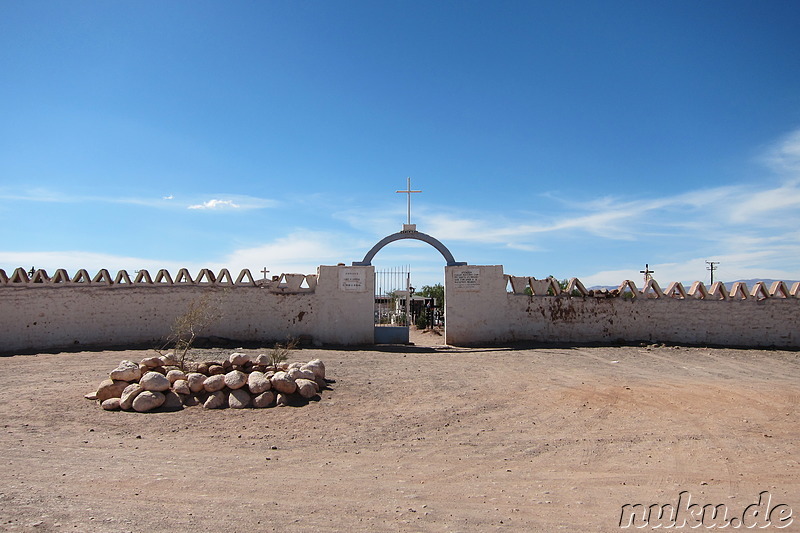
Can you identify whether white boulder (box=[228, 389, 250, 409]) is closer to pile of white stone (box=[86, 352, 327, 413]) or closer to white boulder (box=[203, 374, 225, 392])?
pile of white stone (box=[86, 352, 327, 413])

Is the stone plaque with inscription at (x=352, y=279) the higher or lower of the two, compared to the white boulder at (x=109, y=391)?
higher

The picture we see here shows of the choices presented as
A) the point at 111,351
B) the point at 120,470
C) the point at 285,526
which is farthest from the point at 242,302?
the point at 285,526

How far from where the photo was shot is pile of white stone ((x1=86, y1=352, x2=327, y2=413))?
7332mm

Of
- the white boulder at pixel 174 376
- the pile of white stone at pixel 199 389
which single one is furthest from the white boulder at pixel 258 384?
the white boulder at pixel 174 376

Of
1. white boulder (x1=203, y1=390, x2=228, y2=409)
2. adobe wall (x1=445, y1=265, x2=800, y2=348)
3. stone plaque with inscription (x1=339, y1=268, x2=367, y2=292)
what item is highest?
stone plaque with inscription (x1=339, y1=268, x2=367, y2=292)

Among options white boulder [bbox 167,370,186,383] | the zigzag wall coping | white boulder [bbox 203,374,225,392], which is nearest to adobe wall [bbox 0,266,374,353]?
the zigzag wall coping

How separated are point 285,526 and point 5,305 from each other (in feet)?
43.7

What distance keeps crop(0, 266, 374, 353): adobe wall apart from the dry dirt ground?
422 cm

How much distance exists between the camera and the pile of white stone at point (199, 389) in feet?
24.1

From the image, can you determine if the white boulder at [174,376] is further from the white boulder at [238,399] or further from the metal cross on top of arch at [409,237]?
the metal cross on top of arch at [409,237]

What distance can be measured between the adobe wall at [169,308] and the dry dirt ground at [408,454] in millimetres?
4218

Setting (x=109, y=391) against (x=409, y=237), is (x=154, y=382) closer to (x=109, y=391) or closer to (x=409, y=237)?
(x=109, y=391)

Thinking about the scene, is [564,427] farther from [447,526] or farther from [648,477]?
[447,526]

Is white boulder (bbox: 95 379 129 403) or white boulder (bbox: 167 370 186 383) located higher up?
white boulder (bbox: 167 370 186 383)
